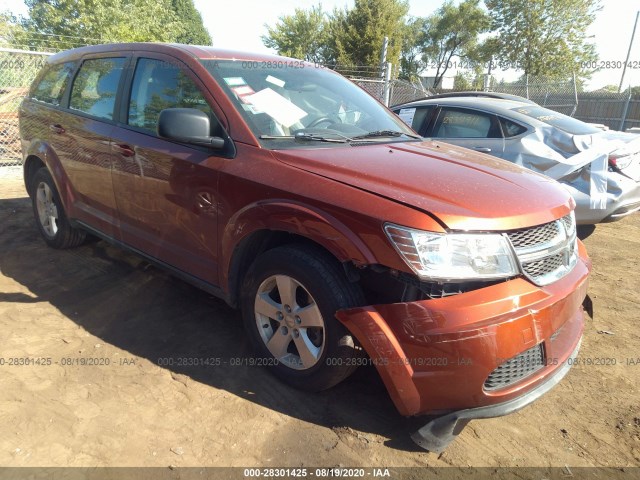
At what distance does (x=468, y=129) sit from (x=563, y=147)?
3.58ft

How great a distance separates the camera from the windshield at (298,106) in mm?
2701

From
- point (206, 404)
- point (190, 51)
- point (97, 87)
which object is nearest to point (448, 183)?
point (206, 404)

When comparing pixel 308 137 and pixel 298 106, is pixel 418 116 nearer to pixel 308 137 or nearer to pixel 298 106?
pixel 298 106

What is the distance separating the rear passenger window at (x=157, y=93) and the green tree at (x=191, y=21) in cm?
5649

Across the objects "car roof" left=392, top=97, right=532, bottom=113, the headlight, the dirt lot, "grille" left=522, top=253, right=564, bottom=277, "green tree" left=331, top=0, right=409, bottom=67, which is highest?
"green tree" left=331, top=0, right=409, bottom=67

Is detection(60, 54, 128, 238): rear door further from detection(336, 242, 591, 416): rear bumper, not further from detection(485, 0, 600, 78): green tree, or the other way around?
detection(485, 0, 600, 78): green tree

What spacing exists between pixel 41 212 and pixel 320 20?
39.3m

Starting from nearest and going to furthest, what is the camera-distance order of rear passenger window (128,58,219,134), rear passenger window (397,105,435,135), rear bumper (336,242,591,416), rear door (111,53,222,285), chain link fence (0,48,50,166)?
1. rear bumper (336,242,591,416)
2. rear door (111,53,222,285)
3. rear passenger window (128,58,219,134)
4. rear passenger window (397,105,435,135)
5. chain link fence (0,48,50,166)

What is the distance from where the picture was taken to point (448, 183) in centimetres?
225

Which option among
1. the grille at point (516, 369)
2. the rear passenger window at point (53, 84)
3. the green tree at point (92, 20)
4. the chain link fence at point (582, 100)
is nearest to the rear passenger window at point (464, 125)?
the grille at point (516, 369)

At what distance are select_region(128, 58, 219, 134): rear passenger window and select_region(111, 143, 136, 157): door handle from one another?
0.18 meters

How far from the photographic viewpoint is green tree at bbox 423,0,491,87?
4384 cm

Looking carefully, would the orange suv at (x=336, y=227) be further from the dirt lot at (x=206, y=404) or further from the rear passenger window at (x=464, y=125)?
the rear passenger window at (x=464, y=125)

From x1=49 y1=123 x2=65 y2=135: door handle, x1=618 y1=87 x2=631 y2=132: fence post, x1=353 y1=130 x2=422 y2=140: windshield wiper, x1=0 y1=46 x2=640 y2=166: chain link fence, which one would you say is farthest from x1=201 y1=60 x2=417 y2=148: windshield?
x1=618 y1=87 x2=631 y2=132: fence post
